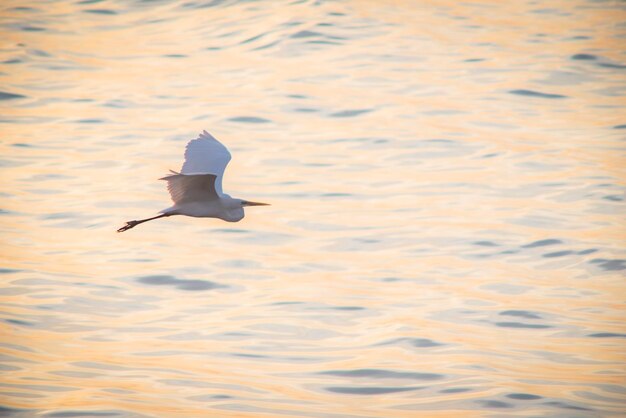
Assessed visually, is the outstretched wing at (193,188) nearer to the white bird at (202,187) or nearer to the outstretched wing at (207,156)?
the white bird at (202,187)

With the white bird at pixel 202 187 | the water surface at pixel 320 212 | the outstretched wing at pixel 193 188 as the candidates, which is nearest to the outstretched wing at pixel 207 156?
the white bird at pixel 202 187

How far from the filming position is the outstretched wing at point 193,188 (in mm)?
8742

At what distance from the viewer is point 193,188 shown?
8961 mm

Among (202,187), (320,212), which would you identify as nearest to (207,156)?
(202,187)

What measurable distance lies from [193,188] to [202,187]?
78 millimetres

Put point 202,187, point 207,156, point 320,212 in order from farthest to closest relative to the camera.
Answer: point 320,212 → point 207,156 → point 202,187

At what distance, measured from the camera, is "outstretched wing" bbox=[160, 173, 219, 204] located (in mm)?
8742

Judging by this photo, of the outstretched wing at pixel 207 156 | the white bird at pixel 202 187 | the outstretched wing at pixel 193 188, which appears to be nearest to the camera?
the outstretched wing at pixel 193 188

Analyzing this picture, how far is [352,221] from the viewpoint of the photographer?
1477 cm

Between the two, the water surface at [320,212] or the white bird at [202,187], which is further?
the water surface at [320,212]

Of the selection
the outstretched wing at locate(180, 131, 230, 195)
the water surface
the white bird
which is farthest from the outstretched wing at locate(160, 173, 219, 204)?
the water surface

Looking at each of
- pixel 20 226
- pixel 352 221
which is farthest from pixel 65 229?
pixel 352 221

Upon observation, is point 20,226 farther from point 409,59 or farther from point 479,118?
point 409,59

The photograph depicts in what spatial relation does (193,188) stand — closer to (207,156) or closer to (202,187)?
(202,187)
